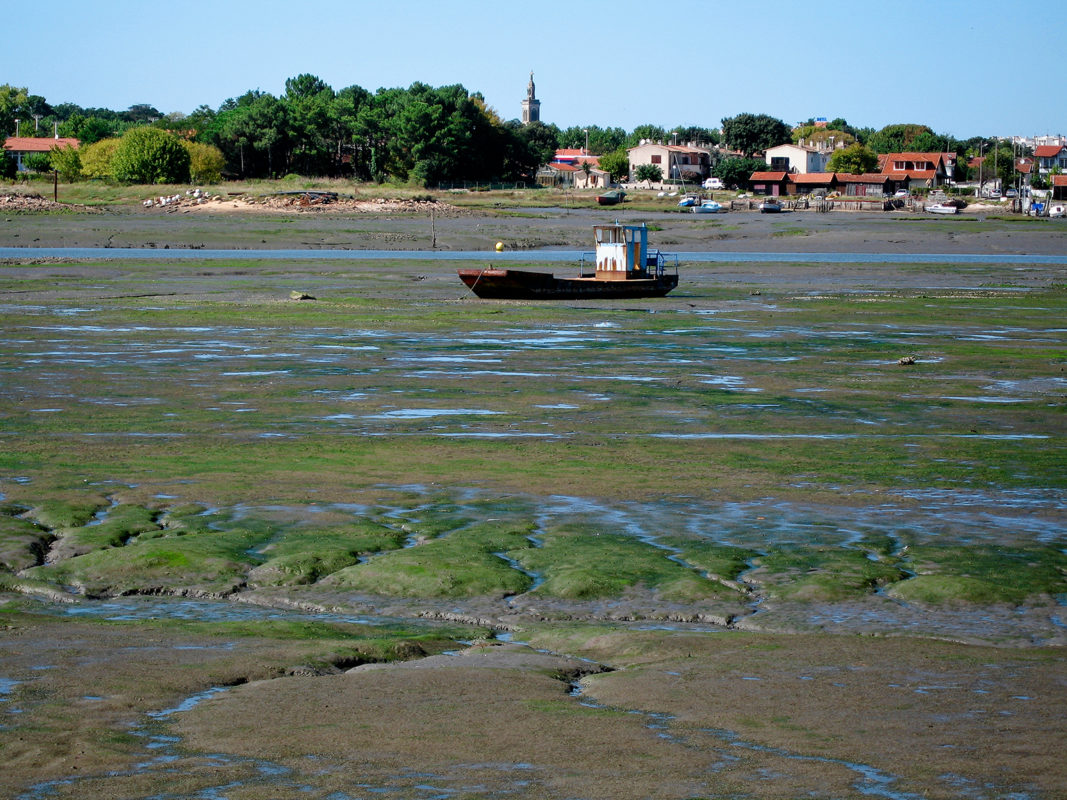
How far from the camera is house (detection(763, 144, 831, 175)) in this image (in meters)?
174

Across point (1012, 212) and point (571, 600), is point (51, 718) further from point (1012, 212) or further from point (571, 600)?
point (1012, 212)

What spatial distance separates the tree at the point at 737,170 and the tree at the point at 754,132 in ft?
76.2

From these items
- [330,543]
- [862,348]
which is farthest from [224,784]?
[862,348]

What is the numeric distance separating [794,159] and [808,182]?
22429 mm

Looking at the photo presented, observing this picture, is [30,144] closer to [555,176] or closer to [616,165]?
[555,176]

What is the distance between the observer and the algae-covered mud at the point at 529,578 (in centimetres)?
683

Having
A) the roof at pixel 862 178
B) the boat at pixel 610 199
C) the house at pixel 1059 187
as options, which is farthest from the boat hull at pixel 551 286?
the roof at pixel 862 178

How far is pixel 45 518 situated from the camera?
42.2 feet

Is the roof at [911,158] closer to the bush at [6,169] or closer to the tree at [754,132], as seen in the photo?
the tree at [754,132]

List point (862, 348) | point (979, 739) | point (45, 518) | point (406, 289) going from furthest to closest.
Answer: point (406, 289) < point (862, 348) < point (45, 518) < point (979, 739)

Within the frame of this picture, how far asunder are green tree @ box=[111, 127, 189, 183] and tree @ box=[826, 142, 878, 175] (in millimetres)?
93976

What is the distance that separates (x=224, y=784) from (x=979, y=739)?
4236mm

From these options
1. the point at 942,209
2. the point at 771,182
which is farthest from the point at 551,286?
the point at 771,182

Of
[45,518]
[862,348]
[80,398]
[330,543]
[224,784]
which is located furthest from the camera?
[862,348]
